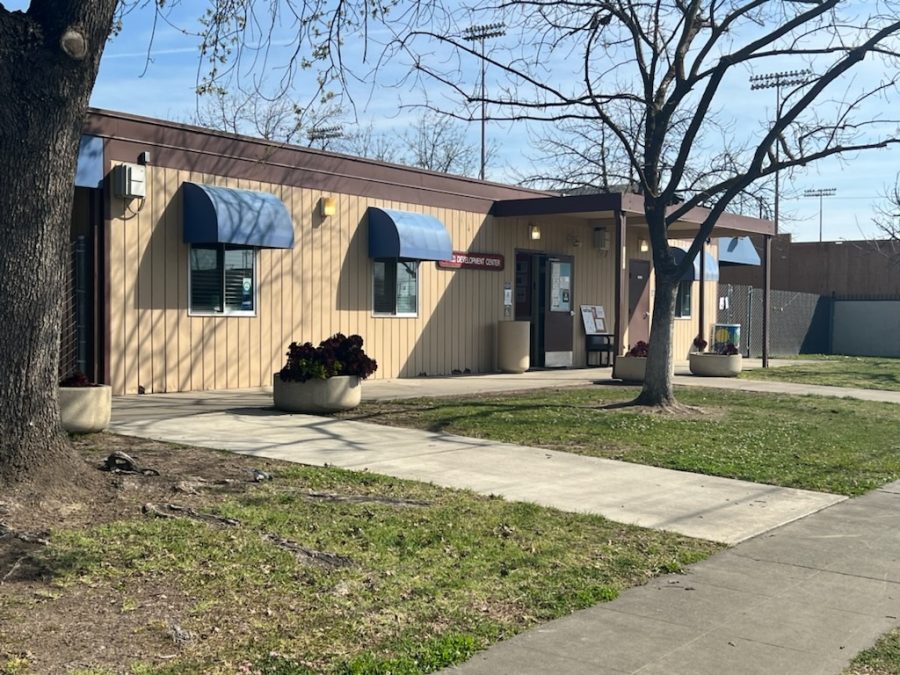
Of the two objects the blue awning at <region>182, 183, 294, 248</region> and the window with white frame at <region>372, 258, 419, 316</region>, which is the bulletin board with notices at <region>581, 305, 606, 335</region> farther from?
the blue awning at <region>182, 183, 294, 248</region>

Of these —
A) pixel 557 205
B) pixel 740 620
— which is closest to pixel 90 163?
pixel 557 205

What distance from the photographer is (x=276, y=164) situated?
15.9 meters

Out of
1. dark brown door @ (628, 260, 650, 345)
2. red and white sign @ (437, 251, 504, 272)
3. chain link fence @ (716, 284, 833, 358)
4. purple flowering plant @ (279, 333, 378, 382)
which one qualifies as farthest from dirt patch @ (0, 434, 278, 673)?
chain link fence @ (716, 284, 833, 358)

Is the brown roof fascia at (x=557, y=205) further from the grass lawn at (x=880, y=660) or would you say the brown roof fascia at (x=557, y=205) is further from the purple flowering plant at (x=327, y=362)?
the grass lawn at (x=880, y=660)

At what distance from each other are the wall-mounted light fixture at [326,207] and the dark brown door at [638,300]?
10253mm

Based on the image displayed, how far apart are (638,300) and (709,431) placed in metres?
13.4

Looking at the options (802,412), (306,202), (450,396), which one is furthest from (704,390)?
(306,202)

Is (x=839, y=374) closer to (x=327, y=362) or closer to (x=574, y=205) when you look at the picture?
(x=574, y=205)

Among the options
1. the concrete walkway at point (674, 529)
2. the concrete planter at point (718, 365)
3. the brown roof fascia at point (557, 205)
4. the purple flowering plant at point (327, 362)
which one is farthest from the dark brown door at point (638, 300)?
the concrete walkway at point (674, 529)

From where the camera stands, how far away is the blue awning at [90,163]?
12.9 meters

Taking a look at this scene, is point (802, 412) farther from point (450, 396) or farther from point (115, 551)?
point (115, 551)

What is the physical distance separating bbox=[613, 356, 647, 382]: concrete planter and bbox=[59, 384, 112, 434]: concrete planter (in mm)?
10657

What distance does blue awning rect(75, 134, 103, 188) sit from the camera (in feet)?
42.5

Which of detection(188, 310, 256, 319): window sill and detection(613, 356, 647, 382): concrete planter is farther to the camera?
detection(613, 356, 647, 382): concrete planter
